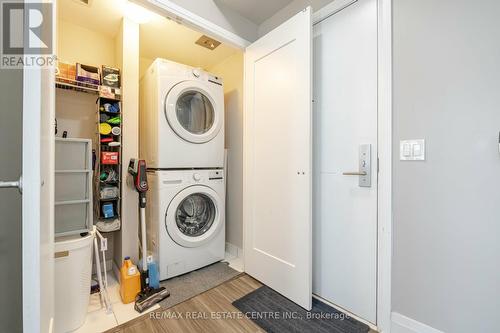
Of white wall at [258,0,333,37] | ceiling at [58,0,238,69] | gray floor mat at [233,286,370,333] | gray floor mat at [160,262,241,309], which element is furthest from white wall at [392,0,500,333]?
ceiling at [58,0,238,69]

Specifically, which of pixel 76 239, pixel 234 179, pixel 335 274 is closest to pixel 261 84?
pixel 234 179

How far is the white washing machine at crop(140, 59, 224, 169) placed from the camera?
1898mm

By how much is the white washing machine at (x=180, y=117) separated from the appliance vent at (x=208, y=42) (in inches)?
18.0

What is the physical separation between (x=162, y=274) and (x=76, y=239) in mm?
766

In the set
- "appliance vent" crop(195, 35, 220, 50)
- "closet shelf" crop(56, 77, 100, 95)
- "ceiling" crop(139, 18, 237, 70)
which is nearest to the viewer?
"closet shelf" crop(56, 77, 100, 95)

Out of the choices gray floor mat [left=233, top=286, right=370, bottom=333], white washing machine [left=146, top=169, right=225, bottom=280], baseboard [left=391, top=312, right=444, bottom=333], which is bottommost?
gray floor mat [left=233, top=286, right=370, bottom=333]

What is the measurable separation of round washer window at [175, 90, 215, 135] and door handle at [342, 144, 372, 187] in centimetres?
143

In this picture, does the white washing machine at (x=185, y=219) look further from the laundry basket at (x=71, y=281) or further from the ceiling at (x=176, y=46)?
the ceiling at (x=176, y=46)

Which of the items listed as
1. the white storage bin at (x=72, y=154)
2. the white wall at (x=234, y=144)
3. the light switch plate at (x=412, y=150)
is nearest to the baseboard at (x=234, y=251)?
the white wall at (x=234, y=144)

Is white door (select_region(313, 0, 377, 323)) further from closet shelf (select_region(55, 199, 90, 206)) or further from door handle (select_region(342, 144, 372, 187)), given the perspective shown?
closet shelf (select_region(55, 199, 90, 206))

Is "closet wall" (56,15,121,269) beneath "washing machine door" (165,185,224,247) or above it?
above

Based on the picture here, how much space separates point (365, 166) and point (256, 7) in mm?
1653

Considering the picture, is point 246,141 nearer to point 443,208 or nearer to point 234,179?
point 234,179

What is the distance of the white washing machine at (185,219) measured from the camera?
6.16ft
